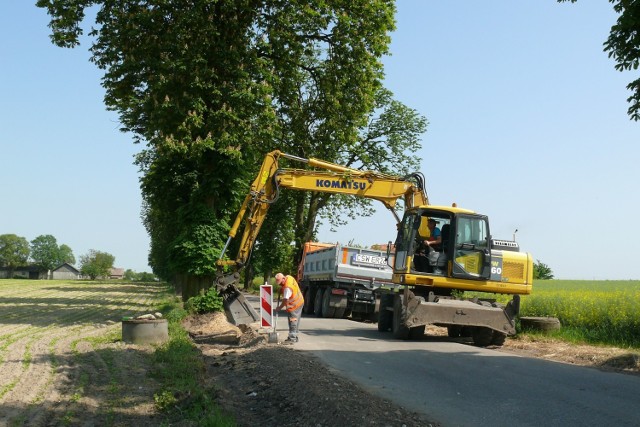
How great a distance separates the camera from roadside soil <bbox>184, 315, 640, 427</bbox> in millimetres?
7695

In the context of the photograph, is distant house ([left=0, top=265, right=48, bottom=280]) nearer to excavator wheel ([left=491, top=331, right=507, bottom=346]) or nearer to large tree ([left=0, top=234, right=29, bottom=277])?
large tree ([left=0, top=234, right=29, bottom=277])

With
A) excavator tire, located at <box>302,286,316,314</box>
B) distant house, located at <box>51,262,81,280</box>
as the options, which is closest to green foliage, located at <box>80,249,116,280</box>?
distant house, located at <box>51,262,81,280</box>

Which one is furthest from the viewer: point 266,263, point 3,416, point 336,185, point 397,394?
point 266,263

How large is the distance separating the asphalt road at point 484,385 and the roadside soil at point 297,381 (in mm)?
552

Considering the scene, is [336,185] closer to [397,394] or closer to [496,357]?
[496,357]

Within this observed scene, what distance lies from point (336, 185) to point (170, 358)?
8428 mm

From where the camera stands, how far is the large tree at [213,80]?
2159cm

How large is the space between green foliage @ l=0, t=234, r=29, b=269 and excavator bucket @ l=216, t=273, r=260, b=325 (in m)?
177

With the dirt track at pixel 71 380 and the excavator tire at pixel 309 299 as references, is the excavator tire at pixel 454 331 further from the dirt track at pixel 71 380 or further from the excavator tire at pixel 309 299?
the excavator tire at pixel 309 299

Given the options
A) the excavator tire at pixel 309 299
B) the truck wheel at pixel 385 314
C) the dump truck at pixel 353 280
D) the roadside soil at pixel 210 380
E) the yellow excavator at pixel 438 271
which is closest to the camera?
the roadside soil at pixel 210 380

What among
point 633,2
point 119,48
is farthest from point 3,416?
point 119,48

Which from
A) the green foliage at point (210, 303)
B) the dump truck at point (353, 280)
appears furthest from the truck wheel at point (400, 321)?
the dump truck at point (353, 280)

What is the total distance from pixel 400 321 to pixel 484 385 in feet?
20.6

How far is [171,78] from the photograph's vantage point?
70.3ft
